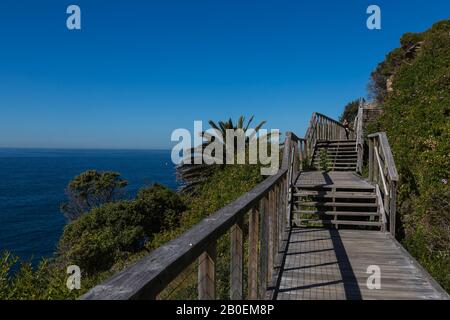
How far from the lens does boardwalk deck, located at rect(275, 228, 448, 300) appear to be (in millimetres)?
3850

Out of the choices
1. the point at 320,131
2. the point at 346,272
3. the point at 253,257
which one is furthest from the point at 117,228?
the point at 253,257

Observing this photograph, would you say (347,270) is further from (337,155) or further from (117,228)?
(117,228)

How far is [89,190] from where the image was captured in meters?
33.4

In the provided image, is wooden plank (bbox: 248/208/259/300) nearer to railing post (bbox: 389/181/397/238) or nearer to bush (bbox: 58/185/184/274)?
railing post (bbox: 389/181/397/238)

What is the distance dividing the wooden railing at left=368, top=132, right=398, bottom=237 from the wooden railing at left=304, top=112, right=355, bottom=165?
16.1 feet

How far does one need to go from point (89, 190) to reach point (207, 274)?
113ft

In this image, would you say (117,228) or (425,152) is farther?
(117,228)

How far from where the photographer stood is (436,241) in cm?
611

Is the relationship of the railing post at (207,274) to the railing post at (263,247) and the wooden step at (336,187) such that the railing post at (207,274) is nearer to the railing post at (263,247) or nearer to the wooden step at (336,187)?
the railing post at (263,247)

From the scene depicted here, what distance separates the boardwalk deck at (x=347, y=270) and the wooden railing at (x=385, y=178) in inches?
18.2

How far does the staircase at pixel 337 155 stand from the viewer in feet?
45.4

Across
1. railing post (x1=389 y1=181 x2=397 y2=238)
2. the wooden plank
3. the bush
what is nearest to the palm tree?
the bush

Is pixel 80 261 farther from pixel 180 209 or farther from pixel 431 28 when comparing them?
pixel 431 28
